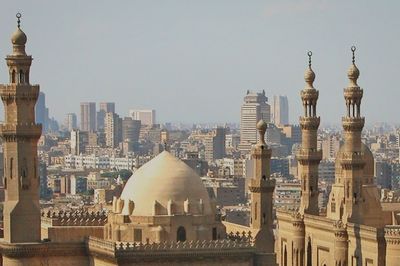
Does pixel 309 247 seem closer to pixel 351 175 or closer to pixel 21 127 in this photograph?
pixel 351 175

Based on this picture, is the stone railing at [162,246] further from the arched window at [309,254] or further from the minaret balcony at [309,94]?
the minaret balcony at [309,94]

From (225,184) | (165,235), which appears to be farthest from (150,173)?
(225,184)

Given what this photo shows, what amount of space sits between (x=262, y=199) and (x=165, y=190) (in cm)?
390

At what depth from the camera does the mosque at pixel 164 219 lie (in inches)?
2258

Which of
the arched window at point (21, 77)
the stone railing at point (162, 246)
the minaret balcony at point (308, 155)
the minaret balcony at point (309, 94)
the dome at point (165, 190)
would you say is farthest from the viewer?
the minaret balcony at point (309, 94)

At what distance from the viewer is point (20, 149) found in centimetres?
5744

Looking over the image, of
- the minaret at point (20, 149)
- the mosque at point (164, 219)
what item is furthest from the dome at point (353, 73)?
the minaret at point (20, 149)

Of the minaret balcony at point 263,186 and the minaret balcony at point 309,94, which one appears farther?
the minaret balcony at point 309,94

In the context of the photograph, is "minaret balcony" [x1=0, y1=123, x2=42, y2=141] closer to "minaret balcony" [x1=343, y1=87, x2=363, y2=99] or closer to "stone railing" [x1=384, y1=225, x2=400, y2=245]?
"minaret balcony" [x1=343, y1=87, x2=363, y2=99]

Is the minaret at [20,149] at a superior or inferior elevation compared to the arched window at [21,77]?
inferior

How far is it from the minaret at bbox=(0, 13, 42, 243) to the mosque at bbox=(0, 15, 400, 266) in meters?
0.03

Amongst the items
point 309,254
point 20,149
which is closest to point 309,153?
point 309,254

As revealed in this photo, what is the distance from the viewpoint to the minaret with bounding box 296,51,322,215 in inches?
2707

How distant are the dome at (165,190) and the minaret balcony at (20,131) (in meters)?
4.56
